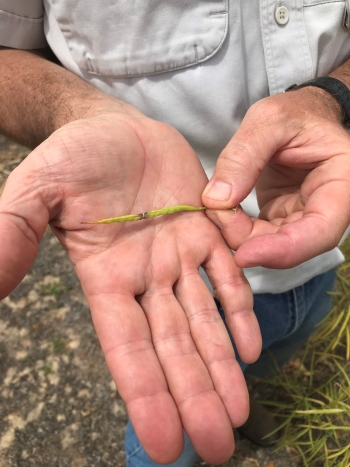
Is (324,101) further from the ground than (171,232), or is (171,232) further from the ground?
(324,101)

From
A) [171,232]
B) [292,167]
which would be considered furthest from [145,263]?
[292,167]

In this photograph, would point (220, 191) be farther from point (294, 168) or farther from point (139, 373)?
point (139, 373)

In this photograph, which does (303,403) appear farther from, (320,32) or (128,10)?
(128,10)

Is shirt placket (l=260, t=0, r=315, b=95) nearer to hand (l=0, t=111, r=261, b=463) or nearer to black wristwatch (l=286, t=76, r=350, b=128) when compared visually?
black wristwatch (l=286, t=76, r=350, b=128)

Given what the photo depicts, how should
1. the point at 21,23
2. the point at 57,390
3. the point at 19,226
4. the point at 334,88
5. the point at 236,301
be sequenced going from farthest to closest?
the point at 57,390 < the point at 21,23 < the point at 334,88 < the point at 236,301 < the point at 19,226

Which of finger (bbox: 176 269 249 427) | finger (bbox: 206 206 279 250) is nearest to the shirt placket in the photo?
finger (bbox: 206 206 279 250)

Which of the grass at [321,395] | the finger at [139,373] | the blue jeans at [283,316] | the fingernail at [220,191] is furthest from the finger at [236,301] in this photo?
the grass at [321,395]
